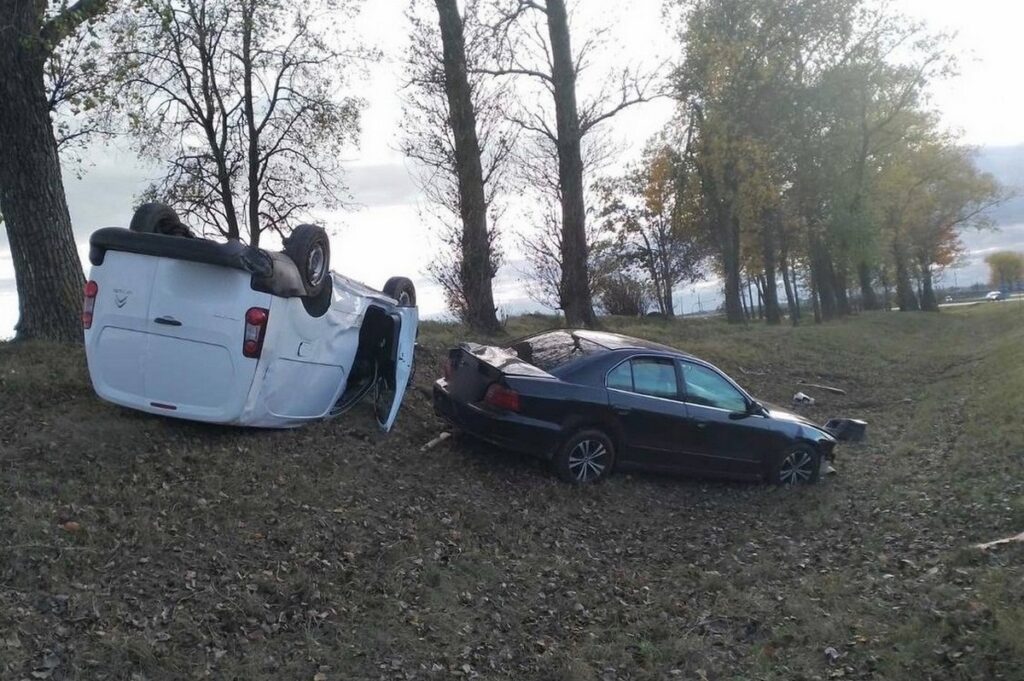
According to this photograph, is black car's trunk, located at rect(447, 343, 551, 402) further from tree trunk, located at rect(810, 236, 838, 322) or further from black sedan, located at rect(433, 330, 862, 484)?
tree trunk, located at rect(810, 236, 838, 322)

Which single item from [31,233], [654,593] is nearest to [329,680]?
[654,593]

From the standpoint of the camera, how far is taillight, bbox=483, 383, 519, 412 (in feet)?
31.3

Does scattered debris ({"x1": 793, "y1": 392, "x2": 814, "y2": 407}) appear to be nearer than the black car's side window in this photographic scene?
No

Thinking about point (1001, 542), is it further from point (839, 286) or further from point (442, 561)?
point (839, 286)

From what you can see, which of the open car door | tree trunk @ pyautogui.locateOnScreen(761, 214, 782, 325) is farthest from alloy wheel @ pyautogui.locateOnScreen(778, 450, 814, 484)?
tree trunk @ pyautogui.locateOnScreen(761, 214, 782, 325)

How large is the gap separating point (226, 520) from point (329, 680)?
2.02 m

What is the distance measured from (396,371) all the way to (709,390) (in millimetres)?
3576

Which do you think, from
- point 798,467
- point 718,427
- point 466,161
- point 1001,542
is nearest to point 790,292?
point 466,161

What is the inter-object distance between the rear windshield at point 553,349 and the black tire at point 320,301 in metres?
2.24

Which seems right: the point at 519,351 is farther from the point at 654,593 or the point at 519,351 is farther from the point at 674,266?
the point at 674,266

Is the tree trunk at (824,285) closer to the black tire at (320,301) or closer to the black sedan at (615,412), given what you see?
the black sedan at (615,412)

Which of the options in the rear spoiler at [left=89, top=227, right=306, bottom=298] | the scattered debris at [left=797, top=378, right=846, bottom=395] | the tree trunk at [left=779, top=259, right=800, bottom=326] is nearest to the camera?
the rear spoiler at [left=89, top=227, right=306, bottom=298]

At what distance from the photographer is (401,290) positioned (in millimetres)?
11836

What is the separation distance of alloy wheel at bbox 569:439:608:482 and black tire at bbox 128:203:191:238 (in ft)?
14.8
